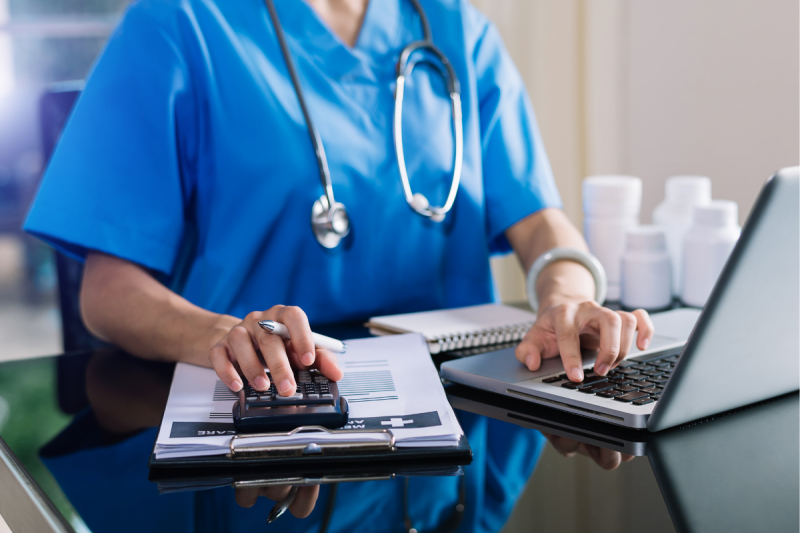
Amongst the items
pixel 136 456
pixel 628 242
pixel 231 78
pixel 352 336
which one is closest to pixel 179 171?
pixel 231 78

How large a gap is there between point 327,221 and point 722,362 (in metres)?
0.55

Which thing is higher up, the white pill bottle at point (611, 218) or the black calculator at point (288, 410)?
the black calculator at point (288, 410)

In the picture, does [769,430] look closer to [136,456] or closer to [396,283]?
[136,456]

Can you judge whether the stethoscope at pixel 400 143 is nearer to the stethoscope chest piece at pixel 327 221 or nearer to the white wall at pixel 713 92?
the stethoscope chest piece at pixel 327 221

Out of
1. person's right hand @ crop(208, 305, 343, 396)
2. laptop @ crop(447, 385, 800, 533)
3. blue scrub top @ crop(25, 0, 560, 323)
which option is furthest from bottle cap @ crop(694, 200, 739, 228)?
person's right hand @ crop(208, 305, 343, 396)

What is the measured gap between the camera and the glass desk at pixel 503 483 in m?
0.41

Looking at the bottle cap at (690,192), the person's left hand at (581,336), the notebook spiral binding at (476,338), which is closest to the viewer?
the person's left hand at (581,336)

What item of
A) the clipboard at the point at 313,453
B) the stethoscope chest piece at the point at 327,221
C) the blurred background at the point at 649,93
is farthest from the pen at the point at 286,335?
the stethoscope chest piece at the point at 327,221

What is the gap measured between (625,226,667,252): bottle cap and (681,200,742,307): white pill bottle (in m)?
0.03

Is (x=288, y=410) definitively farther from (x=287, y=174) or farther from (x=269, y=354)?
(x=287, y=174)

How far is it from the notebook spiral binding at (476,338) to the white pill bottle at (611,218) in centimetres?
27

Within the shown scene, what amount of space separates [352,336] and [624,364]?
0.34 m

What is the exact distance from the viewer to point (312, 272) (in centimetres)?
98

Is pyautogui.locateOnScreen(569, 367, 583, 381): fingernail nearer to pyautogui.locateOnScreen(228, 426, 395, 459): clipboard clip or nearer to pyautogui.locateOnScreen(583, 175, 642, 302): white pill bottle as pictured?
pyautogui.locateOnScreen(228, 426, 395, 459): clipboard clip
